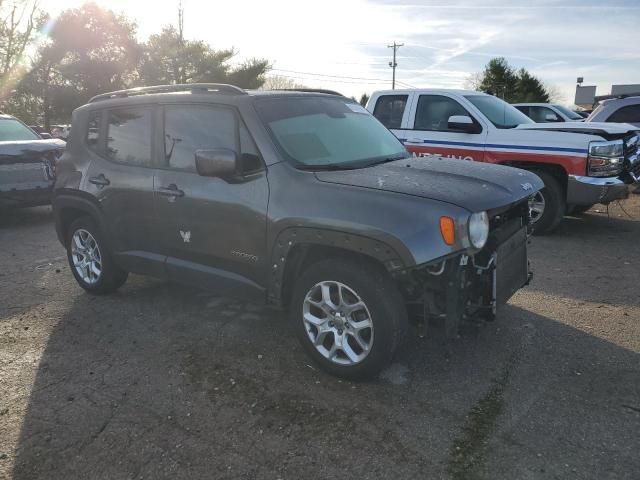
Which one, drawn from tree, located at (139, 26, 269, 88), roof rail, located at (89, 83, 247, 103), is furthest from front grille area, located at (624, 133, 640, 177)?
tree, located at (139, 26, 269, 88)

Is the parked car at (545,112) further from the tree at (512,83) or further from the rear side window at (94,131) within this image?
the tree at (512,83)

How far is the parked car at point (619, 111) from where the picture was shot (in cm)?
994

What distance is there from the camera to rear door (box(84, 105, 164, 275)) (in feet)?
14.3

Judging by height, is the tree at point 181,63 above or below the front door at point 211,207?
above

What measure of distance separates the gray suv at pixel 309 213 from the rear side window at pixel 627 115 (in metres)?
7.53

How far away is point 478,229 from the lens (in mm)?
3029

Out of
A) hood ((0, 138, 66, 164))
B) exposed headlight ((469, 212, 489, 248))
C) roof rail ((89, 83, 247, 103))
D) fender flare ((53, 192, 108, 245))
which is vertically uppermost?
roof rail ((89, 83, 247, 103))

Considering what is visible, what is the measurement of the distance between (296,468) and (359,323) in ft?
3.24

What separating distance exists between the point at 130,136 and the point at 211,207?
51.4 inches

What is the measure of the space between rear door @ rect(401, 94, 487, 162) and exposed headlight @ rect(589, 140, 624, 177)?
1.42 metres

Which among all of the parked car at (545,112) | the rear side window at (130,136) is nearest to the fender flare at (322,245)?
the rear side window at (130,136)

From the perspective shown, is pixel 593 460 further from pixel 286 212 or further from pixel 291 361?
pixel 286 212

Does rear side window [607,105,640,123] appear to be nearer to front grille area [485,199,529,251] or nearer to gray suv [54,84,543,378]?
gray suv [54,84,543,378]

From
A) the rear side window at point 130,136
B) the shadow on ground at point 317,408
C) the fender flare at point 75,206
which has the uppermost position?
the rear side window at point 130,136
